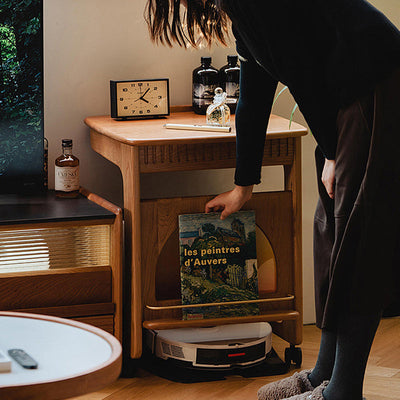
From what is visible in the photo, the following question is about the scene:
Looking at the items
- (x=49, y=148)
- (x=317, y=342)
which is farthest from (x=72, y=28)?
(x=317, y=342)

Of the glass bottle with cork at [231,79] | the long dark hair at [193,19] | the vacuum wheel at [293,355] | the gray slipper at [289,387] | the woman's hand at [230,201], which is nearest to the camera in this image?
the long dark hair at [193,19]

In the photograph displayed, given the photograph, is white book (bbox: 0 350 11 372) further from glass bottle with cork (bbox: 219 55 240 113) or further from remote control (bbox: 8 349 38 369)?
glass bottle with cork (bbox: 219 55 240 113)

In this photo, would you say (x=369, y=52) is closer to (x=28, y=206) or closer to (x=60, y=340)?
(x=60, y=340)

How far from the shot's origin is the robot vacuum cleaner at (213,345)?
2.13 meters

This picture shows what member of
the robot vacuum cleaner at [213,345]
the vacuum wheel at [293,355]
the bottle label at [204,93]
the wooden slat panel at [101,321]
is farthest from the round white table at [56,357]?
the bottle label at [204,93]

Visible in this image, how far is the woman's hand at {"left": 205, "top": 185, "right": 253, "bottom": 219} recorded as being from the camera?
196 cm

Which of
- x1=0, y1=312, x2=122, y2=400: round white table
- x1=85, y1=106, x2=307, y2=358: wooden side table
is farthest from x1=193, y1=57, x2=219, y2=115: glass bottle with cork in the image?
x1=0, y1=312, x2=122, y2=400: round white table

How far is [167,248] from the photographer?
2203mm

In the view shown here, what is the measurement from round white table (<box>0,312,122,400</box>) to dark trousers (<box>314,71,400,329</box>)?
23.4 inches

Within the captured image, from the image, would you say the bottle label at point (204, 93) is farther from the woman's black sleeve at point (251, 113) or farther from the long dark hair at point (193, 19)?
the long dark hair at point (193, 19)

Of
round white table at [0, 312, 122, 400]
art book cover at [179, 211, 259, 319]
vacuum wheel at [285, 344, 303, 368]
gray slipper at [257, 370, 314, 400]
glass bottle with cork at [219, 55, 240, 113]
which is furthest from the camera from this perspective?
glass bottle with cork at [219, 55, 240, 113]

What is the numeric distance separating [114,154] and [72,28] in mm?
509

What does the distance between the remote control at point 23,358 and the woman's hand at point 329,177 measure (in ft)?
2.68

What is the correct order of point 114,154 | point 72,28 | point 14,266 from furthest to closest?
point 72,28 → point 114,154 → point 14,266
